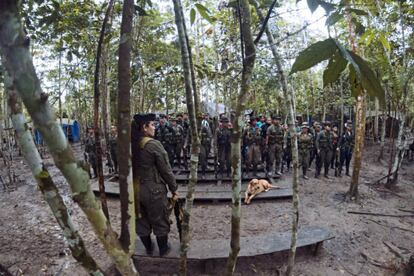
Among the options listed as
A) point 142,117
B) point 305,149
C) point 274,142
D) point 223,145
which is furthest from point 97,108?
point 305,149

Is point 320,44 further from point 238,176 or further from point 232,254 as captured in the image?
point 232,254

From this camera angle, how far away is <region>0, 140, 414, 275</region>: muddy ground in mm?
3949

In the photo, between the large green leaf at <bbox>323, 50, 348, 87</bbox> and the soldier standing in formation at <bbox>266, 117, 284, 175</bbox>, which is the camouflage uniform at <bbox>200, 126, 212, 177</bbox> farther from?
the large green leaf at <bbox>323, 50, 348, 87</bbox>

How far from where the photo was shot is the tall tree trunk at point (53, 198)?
0.98 meters

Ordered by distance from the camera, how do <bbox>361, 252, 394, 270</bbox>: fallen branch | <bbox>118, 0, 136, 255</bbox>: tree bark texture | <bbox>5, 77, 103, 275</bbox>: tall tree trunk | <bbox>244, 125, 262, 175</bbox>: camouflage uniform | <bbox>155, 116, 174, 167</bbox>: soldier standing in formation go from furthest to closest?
→ <bbox>155, 116, 174, 167</bbox>: soldier standing in formation → <bbox>244, 125, 262, 175</bbox>: camouflage uniform → <bbox>361, 252, 394, 270</bbox>: fallen branch → <bbox>118, 0, 136, 255</bbox>: tree bark texture → <bbox>5, 77, 103, 275</bbox>: tall tree trunk

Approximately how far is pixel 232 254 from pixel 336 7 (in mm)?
1244

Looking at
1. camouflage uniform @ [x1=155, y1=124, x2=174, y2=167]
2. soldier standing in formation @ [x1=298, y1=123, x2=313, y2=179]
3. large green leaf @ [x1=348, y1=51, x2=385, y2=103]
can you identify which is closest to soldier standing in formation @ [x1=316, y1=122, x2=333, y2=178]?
soldier standing in formation @ [x1=298, y1=123, x2=313, y2=179]

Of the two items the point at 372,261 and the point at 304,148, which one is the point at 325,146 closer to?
the point at 304,148

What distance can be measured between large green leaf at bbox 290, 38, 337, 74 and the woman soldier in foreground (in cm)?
252

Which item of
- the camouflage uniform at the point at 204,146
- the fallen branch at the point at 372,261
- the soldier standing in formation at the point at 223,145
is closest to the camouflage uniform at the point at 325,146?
the soldier standing in formation at the point at 223,145

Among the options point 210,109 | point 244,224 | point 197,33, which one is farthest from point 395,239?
point 210,109

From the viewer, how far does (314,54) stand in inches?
34.3

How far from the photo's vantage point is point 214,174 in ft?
29.4

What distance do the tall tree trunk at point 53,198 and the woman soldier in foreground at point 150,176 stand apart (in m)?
2.07
